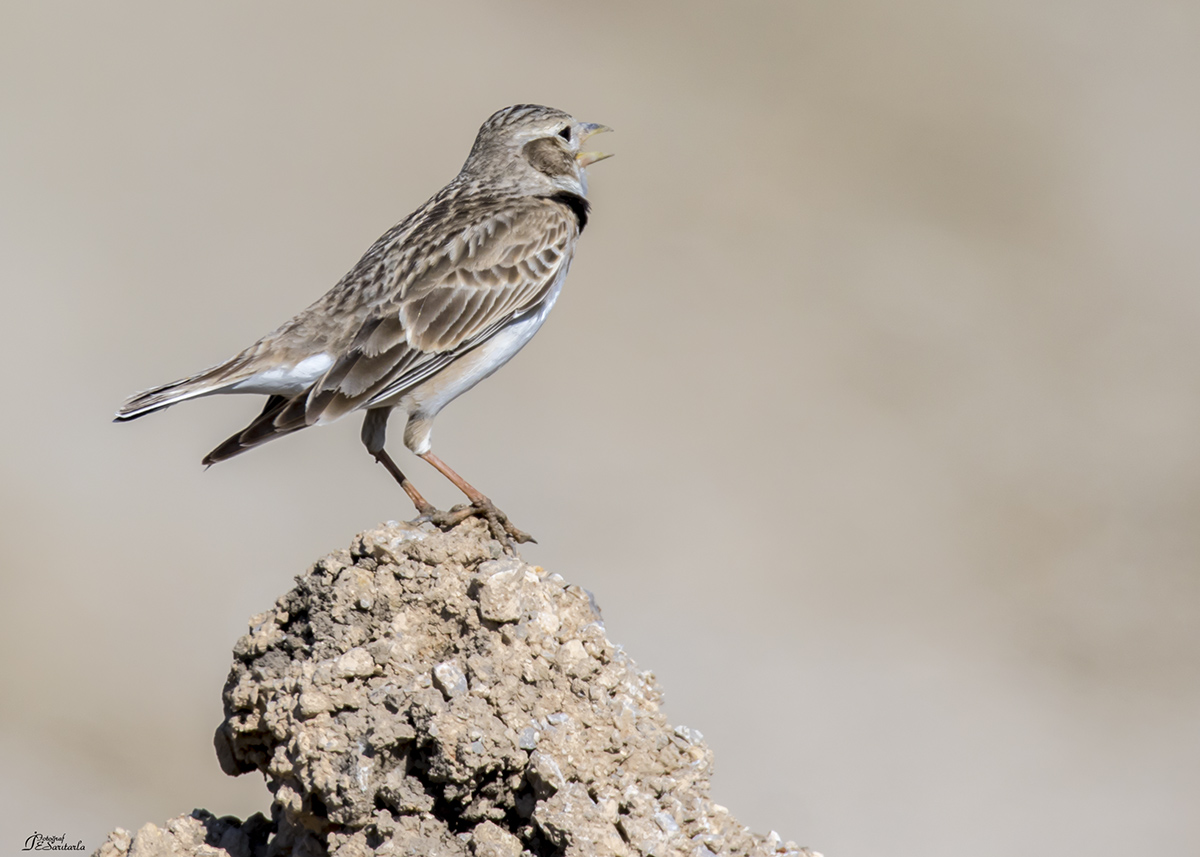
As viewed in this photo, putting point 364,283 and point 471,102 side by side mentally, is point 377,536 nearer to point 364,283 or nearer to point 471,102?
point 364,283

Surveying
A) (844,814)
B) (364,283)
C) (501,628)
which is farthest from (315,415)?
(844,814)

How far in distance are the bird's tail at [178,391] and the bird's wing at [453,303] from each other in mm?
405

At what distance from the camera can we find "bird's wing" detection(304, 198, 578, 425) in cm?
717

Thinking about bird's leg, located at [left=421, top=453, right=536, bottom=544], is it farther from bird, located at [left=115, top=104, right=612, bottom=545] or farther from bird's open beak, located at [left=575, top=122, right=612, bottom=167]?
bird's open beak, located at [left=575, top=122, right=612, bottom=167]

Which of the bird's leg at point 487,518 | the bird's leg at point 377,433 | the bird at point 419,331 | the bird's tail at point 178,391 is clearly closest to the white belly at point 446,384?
the bird at point 419,331

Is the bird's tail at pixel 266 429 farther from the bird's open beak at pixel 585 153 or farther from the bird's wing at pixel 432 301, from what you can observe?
the bird's open beak at pixel 585 153

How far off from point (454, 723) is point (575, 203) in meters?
4.60

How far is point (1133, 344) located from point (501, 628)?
21.3 meters

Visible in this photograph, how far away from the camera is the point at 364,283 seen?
7.78m

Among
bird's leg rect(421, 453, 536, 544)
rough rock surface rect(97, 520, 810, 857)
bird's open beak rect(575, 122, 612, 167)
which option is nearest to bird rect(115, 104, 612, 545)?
bird's leg rect(421, 453, 536, 544)

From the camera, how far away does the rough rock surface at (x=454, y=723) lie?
4699mm

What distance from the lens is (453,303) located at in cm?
762

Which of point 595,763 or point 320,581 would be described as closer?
point 595,763

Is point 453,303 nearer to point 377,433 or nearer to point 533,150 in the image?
point 377,433
